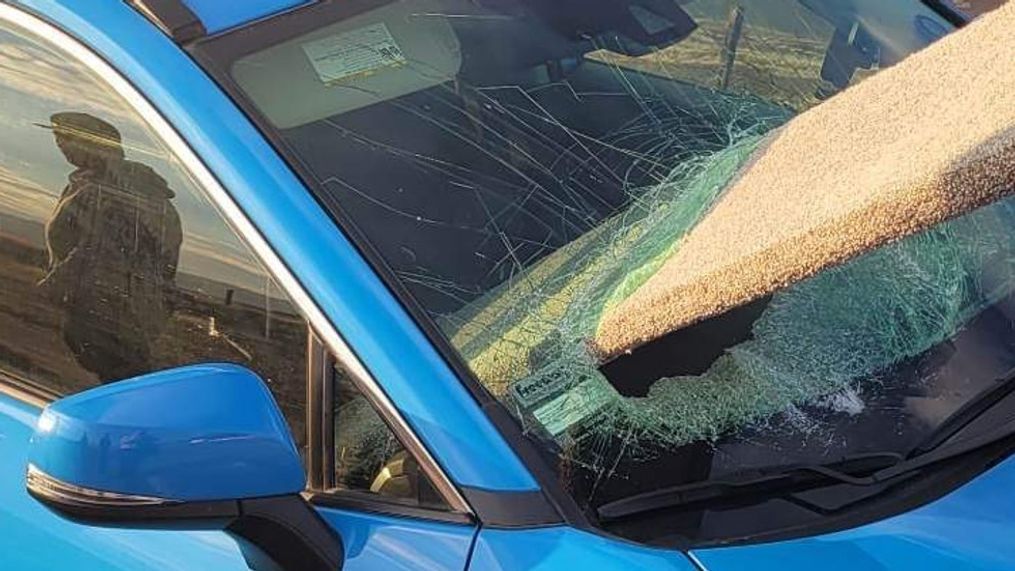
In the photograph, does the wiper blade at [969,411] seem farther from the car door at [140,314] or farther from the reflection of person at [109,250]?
the reflection of person at [109,250]

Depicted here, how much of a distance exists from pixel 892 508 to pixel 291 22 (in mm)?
1063


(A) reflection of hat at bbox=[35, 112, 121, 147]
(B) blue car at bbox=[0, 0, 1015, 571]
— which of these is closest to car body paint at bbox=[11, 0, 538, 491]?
(B) blue car at bbox=[0, 0, 1015, 571]

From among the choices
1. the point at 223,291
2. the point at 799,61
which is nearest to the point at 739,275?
the point at 223,291

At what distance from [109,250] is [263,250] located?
1.22ft

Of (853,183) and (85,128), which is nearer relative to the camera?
(853,183)

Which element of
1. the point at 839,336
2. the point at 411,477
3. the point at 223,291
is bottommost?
the point at 411,477

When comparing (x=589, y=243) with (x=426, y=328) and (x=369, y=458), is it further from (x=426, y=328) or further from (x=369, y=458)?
(x=369, y=458)

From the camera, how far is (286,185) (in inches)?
65.2

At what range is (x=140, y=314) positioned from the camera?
1882mm

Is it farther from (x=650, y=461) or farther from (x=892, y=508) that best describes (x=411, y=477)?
(x=892, y=508)

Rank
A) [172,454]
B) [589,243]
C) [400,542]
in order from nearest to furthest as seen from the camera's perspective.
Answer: [172,454]
[400,542]
[589,243]

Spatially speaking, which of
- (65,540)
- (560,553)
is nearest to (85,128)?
(65,540)

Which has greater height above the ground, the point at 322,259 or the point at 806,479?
the point at 322,259

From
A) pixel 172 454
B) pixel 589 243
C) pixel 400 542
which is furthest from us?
pixel 589 243
